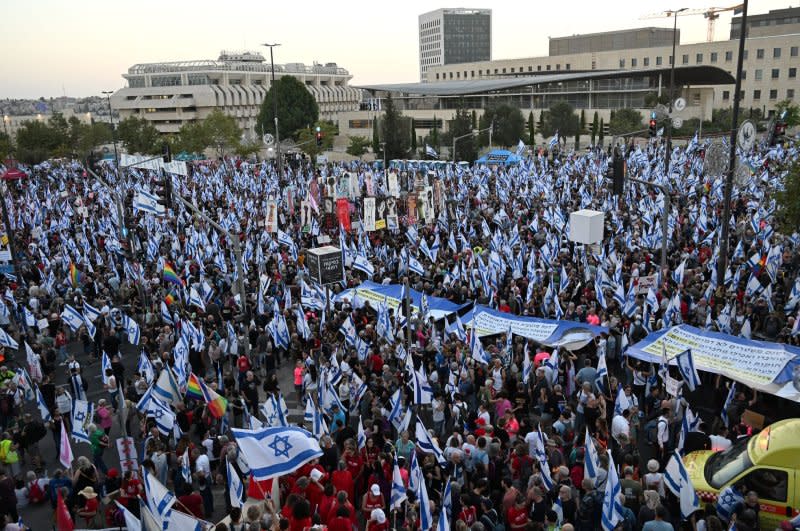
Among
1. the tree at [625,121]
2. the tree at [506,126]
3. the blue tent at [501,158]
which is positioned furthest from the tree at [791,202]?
the tree at [506,126]

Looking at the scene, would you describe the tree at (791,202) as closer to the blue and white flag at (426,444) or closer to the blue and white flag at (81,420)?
the blue and white flag at (426,444)

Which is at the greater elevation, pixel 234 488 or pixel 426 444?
pixel 426 444

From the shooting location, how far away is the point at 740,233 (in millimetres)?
22422

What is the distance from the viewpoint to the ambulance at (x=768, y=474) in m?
8.70

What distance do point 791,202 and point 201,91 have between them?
110 metres

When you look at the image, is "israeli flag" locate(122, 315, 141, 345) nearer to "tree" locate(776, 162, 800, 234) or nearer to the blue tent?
"tree" locate(776, 162, 800, 234)

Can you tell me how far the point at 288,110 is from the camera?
8081cm

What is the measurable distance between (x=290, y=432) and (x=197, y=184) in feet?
112

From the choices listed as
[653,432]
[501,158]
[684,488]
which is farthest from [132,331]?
[501,158]

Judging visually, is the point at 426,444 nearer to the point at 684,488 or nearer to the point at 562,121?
the point at 684,488

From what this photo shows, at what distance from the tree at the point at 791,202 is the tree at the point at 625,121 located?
53.1 meters

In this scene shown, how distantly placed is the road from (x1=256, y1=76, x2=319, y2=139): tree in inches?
2498

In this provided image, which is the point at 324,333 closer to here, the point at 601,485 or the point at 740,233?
the point at 601,485

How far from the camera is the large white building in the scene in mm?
116750
